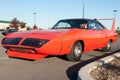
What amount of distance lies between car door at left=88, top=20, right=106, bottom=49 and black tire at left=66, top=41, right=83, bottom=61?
27.8 inches

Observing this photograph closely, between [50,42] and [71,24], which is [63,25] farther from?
[50,42]

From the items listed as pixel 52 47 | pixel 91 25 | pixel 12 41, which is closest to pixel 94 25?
pixel 91 25

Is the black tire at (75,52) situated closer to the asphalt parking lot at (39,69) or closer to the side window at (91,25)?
the asphalt parking lot at (39,69)

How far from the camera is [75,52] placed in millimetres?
7871

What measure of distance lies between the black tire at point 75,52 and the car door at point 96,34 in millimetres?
706

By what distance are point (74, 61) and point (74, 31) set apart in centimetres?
92

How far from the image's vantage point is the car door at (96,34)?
8906 millimetres

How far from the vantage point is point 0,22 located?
103 metres

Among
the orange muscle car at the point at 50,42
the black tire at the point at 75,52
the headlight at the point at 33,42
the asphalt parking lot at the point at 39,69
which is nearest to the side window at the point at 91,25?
the orange muscle car at the point at 50,42

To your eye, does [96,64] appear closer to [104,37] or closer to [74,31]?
[74,31]

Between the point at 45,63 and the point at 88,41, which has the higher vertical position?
the point at 88,41

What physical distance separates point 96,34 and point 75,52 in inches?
66.0

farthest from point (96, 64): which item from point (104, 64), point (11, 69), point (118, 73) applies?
point (11, 69)

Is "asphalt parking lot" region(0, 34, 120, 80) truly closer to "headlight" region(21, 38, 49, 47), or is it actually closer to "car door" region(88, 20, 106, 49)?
"headlight" region(21, 38, 49, 47)
